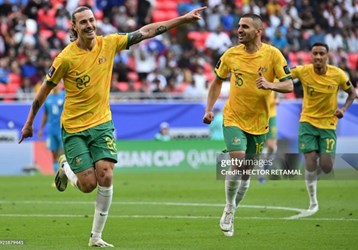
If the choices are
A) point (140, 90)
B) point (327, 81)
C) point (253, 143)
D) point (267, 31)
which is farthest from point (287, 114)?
point (253, 143)

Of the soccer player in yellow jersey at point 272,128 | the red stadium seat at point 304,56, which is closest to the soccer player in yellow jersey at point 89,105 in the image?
the soccer player in yellow jersey at point 272,128

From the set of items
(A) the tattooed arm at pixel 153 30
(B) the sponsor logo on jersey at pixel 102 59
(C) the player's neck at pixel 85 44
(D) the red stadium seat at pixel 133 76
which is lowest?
(D) the red stadium seat at pixel 133 76

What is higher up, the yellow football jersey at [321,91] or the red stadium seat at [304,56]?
the yellow football jersey at [321,91]

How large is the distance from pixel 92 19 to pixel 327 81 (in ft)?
21.6

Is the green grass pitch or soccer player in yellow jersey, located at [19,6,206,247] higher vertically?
soccer player in yellow jersey, located at [19,6,206,247]

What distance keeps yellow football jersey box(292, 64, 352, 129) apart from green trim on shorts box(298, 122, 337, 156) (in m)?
0.09

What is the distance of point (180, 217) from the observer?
15312 millimetres

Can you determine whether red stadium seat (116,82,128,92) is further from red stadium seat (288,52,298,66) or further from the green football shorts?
the green football shorts

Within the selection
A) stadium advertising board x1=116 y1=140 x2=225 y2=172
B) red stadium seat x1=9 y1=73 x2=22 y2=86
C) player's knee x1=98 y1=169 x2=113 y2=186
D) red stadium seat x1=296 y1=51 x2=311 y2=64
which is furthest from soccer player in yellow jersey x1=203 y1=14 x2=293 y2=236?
red stadium seat x1=296 y1=51 x2=311 y2=64

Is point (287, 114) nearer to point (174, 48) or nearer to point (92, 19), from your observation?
point (174, 48)

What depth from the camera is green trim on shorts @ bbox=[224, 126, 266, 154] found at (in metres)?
13.2

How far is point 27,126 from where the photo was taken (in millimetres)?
11594

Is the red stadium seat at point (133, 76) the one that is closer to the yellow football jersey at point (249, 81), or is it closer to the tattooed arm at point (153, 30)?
the yellow football jersey at point (249, 81)

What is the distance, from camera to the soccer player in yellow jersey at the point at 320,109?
55.6 feet
